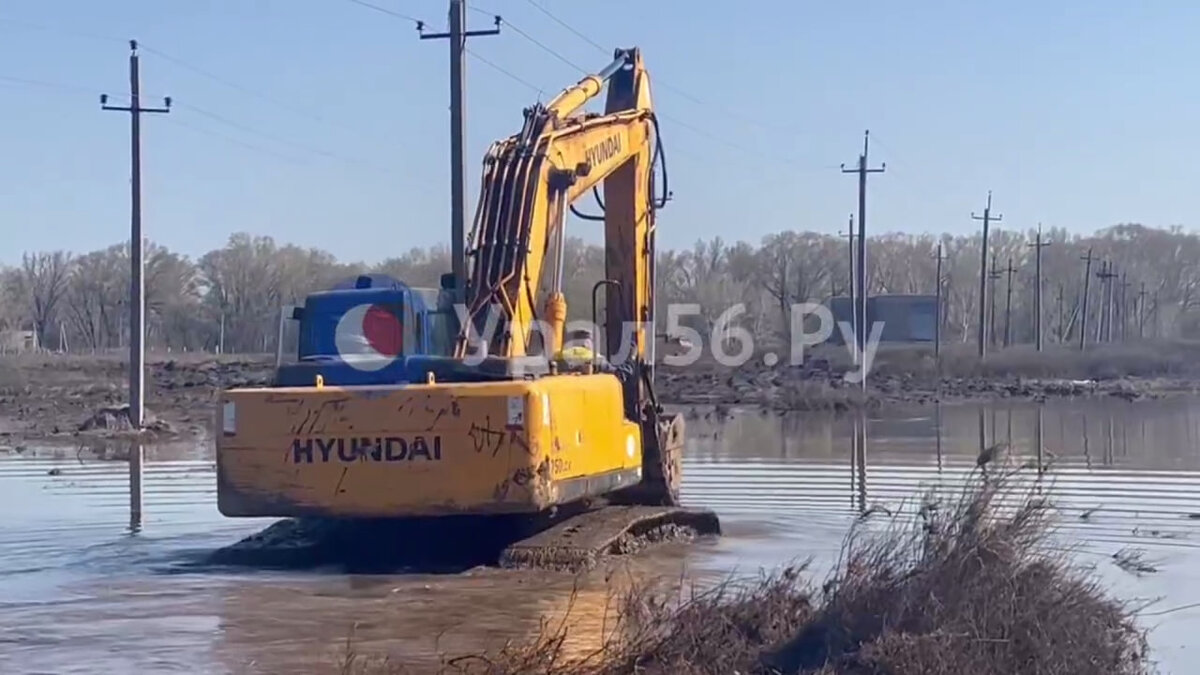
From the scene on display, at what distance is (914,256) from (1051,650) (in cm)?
13499

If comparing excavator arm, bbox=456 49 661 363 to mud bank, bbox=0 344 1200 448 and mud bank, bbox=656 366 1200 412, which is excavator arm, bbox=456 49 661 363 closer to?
mud bank, bbox=0 344 1200 448

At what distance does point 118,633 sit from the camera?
12.9 metres

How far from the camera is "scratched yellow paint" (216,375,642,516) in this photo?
15055 mm

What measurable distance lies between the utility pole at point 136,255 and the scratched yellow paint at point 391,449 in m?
23.0

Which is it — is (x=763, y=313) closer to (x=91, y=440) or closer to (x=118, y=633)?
(x=91, y=440)

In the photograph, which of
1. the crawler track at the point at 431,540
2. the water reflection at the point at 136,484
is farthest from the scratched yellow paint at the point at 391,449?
the water reflection at the point at 136,484

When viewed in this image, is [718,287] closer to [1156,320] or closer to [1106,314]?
[1106,314]

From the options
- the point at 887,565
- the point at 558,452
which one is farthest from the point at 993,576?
the point at 558,452

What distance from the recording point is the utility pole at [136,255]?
37.7 meters

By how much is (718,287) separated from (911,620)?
109561mm

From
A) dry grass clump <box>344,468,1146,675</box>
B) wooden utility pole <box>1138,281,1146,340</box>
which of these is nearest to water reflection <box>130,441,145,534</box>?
dry grass clump <box>344,468,1146,675</box>

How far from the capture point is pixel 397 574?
16156 mm

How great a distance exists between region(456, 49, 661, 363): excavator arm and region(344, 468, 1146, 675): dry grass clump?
541cm

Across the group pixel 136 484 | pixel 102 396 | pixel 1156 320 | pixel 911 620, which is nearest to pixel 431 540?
pixel 911 620
